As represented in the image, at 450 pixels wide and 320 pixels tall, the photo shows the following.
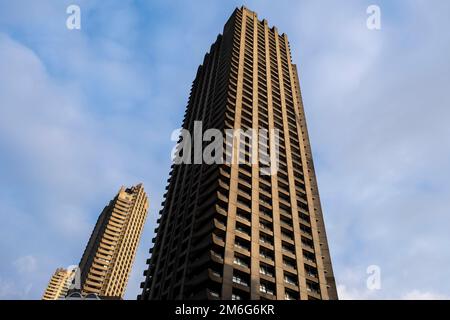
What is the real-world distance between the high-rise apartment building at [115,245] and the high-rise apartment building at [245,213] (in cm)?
6970

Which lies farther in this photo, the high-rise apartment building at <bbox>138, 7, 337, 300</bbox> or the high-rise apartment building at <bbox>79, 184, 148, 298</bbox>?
the high-rise apartment building at <bbox>79, 184, 148, 298</bbox>

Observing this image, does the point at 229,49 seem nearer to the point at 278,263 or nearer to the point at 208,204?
the point at 208,204

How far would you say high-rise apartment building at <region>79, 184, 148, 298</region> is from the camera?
118 metres

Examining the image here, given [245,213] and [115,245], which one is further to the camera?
[115,245]

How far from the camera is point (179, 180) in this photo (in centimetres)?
6097

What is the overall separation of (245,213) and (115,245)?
97.0 metres

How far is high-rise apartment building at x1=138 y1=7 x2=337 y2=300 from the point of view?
127 feet

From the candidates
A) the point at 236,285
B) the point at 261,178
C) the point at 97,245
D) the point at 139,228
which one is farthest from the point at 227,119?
the point at 139,228

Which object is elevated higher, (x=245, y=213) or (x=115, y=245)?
(x=115, y=245)

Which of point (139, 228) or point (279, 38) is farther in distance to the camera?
point (139, 228)

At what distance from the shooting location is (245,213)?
4438 centimetres

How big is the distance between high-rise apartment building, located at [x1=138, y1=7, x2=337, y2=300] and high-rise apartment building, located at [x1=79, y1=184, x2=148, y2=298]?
69695 mm
